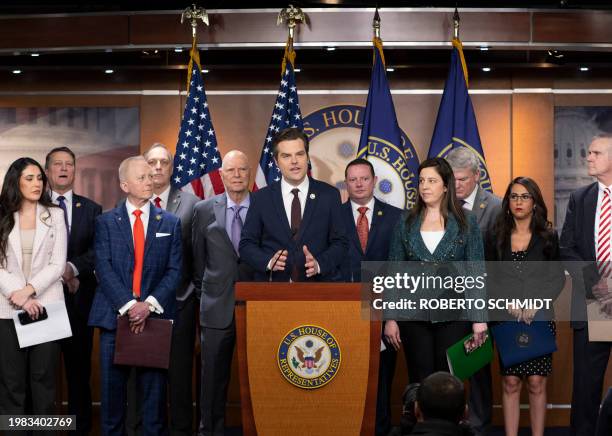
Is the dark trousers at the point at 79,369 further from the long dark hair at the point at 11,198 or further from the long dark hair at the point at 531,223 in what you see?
the long dark hair at the point at 531,223

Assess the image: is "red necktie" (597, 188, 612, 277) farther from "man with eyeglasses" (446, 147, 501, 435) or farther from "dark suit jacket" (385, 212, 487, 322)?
"dark suit jacket" (385, 212, 487, 322)

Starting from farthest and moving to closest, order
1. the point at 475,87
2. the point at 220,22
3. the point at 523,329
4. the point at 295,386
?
1. the point at 475,87
2. the point at 220,22
3. the point at 523,329
4. the point at 295,386

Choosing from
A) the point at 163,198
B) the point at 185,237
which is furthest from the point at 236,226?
the point at 163,198

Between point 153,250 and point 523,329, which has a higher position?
point 153,250

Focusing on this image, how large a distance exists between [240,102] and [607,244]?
3.19m

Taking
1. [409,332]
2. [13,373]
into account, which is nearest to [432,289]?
[409,332]

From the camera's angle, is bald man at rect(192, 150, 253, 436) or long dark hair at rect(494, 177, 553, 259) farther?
bald man at rect(192, 150, 253, 436)

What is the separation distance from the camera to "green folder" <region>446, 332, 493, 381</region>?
5.54m

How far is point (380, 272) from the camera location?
612cm

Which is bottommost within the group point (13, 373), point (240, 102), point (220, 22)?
point (13, 373)

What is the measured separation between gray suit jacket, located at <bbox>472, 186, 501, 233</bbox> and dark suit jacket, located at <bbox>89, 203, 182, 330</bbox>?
1.98 m

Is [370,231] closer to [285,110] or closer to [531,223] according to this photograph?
[531,223]

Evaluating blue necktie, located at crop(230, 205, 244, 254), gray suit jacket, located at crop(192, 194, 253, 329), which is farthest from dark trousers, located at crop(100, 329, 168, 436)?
blue necktie, located at crop(230, 205, 244, 254)

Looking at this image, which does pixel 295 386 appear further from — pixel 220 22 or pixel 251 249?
pixel 220 22
